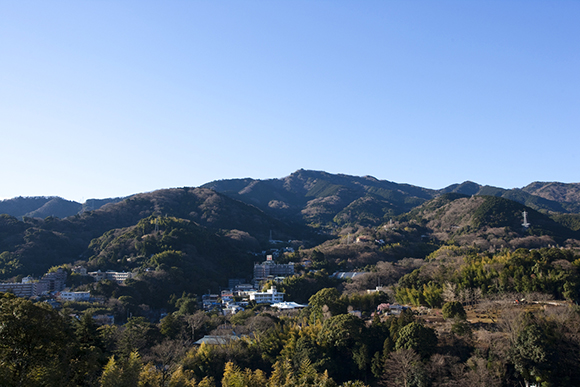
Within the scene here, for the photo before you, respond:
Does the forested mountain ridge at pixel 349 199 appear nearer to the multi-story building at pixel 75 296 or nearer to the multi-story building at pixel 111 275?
the multi-story building at pixel 111 275

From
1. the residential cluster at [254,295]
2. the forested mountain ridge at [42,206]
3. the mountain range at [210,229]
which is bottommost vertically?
the residential cluster at [254,295]

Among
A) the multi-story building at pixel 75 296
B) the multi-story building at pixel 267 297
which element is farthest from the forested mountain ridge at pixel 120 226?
the multi-story building at pixel 267 297

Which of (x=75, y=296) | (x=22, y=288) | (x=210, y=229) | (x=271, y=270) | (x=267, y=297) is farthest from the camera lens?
(x=210, y=229)

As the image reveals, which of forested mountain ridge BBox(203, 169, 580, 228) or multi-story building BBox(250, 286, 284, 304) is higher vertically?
forested mountain ridge BBox(203, 169, 580, 228)

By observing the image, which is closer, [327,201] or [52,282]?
[52,282]

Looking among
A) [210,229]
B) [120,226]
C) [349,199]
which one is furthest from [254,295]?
[349,199]

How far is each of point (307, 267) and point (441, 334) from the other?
136 feet

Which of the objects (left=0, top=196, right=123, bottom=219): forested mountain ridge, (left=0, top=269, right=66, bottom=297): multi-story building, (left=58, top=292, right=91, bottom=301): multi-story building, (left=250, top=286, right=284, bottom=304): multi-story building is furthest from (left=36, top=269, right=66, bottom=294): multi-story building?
(left=0, top=196, right=123, bottom=219): forested mountain ridge

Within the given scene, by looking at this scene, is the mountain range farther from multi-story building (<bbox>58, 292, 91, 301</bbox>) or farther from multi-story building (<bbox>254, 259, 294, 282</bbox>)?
multi-story building (<bbox>58, 292, 91, 301</bbox>)

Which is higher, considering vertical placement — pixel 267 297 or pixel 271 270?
pixel 271 270

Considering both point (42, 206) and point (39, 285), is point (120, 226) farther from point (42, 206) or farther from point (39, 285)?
point (42, 206)

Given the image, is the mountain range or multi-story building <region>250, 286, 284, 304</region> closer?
multi-story building <region>250, 286, 284, 304</region>

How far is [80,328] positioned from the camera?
21281mm

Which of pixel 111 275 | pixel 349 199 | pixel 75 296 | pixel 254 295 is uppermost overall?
pixel 349 199
